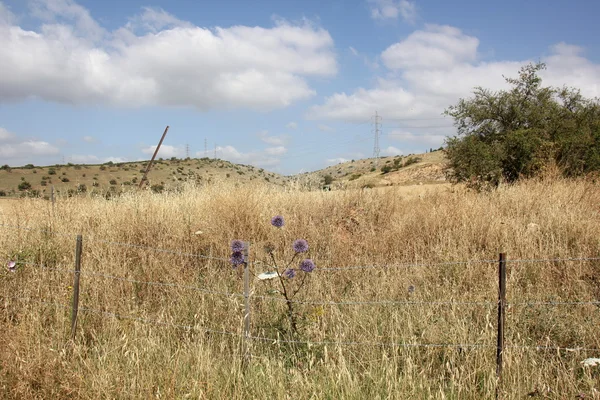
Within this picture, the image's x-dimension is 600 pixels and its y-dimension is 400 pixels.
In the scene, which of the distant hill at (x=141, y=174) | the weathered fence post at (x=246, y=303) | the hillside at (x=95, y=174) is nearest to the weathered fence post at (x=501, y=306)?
the weathered fence post at (x=246, y=303)

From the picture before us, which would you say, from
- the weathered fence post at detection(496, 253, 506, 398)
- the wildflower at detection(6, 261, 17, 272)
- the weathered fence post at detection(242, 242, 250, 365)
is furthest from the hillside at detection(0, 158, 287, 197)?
the weathered fence post at detection(496, 253, 506, 398)

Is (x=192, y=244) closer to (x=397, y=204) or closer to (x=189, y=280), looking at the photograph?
(x=189, y=280)

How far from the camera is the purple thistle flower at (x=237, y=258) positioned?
4093mm

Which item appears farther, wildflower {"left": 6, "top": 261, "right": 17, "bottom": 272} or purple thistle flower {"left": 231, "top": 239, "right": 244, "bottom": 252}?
wildflower {"left": 6, "top": 261, "right": 17, "bottom": 272}

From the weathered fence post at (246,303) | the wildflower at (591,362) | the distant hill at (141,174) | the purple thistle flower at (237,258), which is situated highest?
the distant hill at (141,174)

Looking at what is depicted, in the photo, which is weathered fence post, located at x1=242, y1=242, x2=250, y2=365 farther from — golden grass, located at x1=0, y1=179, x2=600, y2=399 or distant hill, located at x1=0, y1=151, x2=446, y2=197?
distant hill, located at x1=0, y1=151, x2=446, y2=197

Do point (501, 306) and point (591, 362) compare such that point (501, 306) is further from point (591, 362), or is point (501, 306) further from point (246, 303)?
point (246, 303)

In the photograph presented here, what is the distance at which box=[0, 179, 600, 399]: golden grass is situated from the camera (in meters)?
3.59

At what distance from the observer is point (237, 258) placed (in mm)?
4156

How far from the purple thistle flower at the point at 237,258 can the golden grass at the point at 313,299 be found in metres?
0.81

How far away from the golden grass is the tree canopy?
517 cm

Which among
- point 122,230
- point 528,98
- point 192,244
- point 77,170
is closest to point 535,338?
point 192,244

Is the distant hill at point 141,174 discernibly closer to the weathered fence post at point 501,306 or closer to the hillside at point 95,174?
the hillside at point 95,174

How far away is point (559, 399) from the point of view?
343 centimetres
